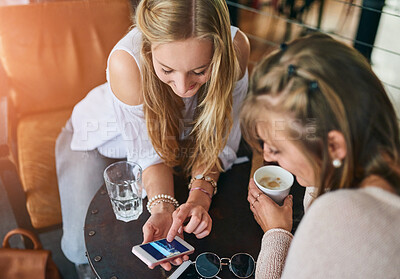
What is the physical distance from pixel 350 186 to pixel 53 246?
1.57 meters

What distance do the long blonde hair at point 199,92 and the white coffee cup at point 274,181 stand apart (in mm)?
184

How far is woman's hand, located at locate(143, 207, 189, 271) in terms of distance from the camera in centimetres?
107

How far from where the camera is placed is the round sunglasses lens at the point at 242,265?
1004mm

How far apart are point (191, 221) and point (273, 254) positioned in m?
0.25

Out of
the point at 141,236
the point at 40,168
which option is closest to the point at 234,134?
the point at 141,236

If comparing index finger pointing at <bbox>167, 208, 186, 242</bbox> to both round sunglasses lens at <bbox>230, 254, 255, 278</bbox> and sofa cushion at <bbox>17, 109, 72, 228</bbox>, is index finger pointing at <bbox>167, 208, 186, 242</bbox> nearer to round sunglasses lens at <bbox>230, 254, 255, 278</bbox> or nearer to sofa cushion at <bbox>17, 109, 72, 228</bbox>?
round sunglasses lens at <bbox>230, 254, 255, 278</bbox>

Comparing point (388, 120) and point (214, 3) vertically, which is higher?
point (214, 3)

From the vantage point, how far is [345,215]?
0.69 metres

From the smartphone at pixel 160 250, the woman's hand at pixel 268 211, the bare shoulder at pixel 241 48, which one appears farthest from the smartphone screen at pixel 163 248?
the bare shoulder at pixel 241 48

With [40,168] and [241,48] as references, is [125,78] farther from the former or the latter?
[40,168]

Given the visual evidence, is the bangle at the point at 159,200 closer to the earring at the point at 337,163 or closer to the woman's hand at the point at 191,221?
the woman's hand at the point at 191,221

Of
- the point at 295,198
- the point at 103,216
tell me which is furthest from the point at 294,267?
the point at 103,216

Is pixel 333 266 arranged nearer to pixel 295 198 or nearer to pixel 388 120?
pixel 388 120

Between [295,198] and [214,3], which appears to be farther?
[295,198]
